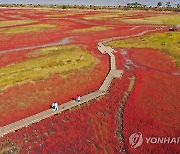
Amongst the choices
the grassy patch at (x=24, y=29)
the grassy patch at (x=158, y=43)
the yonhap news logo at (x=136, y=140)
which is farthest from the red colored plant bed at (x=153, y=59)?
the grassy patch at (x=24, y=29)

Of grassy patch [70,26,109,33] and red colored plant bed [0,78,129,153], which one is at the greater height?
red colored plant bed [0,78,129,153]

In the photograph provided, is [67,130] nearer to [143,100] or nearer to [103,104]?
[103,104]

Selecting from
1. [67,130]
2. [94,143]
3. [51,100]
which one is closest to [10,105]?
[51,100]

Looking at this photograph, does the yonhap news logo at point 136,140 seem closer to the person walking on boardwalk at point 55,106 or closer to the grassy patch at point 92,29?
the person walking on boardwalk at point 55,106

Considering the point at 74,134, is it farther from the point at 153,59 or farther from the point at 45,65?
the point at 153,59

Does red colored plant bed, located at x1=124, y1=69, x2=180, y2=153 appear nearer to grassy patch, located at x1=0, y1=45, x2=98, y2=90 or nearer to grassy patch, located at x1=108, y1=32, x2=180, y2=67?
grassy patch, located at x1=0, y1=45, x2=98, y2=90

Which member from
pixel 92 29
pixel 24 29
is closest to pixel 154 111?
pixel 92 29

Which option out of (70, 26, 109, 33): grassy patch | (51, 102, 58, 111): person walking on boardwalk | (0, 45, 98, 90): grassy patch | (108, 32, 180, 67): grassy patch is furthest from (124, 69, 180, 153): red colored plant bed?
(70, 26, 109, 33): grassy patch
